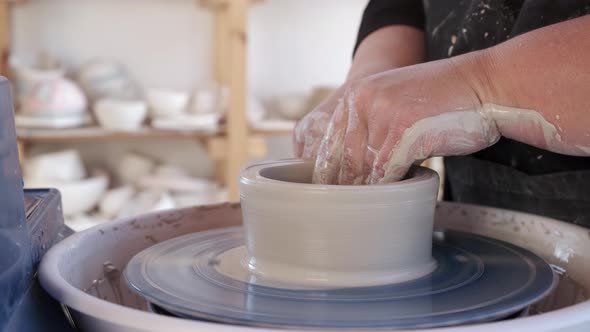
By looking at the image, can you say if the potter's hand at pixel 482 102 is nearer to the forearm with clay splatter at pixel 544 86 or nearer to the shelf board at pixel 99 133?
the forearm with clay splatter at pixel 544 86

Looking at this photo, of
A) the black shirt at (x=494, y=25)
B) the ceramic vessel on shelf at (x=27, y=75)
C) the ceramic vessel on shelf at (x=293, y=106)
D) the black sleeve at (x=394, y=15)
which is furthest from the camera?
the ceramic vessel on shelf at (x=293, y=106)

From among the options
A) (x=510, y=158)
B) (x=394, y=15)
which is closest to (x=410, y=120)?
(x=510, y=158)

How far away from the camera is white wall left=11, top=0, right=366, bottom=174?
2.34m

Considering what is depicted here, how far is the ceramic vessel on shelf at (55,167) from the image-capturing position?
2135 millimetres

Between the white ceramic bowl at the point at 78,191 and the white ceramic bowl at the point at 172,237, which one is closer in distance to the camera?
the white ceramic bowl at the point at 172,237

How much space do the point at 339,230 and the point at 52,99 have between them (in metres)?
1.72

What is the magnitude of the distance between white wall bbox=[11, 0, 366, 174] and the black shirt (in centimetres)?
150

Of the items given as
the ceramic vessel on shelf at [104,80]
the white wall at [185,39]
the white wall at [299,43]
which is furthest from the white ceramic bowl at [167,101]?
the white wall at [299,43]

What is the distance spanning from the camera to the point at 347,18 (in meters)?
2.51

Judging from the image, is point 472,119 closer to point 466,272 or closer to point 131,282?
point 466,272

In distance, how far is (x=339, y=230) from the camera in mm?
567

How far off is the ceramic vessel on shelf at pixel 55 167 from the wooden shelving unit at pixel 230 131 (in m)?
0.07

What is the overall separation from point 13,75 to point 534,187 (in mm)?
1898

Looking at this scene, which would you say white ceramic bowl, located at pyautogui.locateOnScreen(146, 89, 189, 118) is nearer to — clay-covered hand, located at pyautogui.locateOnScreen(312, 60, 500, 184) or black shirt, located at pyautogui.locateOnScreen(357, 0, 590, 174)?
black shirt, located at pyautogui.locateOnScreen(357, 0, 590, 174)
